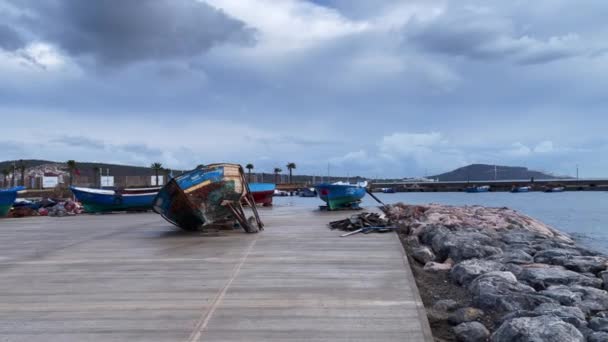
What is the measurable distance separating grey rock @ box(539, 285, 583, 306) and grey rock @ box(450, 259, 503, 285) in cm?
114

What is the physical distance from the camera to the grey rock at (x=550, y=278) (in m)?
7.53

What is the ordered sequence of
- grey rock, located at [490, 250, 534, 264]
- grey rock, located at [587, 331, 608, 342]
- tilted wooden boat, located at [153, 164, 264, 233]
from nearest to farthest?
grey rock, located at [587, 331, 608, 342], grey rock, located at [490, 250, 534, 264], tilted wooden boat, located at [153, 164, 264, 233]

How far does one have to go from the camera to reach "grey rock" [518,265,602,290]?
7.53 meters

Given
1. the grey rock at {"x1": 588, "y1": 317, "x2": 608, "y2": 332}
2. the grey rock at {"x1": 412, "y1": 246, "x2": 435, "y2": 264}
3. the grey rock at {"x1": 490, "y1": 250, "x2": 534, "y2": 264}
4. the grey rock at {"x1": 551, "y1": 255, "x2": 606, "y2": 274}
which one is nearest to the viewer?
the grey rock at {"x1": 588, "y1": 317, "x2": 608, "y2": 332}

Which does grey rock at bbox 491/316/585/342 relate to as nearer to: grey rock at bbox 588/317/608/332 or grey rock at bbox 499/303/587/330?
grey rock at bbox 499/303/587/330

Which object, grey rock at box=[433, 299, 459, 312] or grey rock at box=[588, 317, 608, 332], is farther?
grey rock at box=[433, 299, 459, 312]

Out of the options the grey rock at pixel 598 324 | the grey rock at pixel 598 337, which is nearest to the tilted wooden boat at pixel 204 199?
the grey rock at pixel 598 324

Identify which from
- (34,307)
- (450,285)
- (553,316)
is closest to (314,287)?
(450,285)

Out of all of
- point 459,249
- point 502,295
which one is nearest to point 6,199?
point 459,249

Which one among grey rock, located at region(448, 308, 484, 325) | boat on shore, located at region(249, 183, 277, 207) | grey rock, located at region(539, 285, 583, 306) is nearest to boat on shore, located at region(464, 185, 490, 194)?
boat on shore, located at region(249, 183, 277, 207)

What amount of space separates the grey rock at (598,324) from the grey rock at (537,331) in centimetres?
67

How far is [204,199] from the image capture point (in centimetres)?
1449

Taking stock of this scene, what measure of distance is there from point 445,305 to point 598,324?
168cm

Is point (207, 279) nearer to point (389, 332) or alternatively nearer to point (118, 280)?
point (118, 280)
